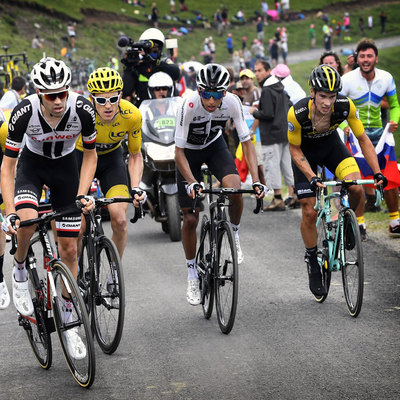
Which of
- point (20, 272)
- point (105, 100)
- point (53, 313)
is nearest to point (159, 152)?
point (105, 100)

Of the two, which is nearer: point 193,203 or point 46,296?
point 46,296

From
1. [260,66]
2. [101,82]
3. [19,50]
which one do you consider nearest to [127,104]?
[101,82]

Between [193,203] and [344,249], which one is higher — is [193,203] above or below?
above

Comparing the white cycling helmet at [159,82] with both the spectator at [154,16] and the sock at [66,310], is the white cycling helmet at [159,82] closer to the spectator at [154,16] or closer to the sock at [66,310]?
the sock at [66,310]

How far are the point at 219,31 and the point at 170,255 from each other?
61.1m

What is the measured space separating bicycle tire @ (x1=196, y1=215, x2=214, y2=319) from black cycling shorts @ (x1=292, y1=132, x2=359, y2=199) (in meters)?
1.02

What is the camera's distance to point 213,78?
24.2 ft

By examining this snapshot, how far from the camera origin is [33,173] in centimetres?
704

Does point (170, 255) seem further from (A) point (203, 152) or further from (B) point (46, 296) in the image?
(B) point (46, 296)

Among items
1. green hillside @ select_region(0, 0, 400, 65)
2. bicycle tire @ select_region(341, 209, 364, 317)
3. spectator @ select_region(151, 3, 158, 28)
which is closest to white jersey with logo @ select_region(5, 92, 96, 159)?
bicycle tire @ select_region(341, 209, 364, 317)

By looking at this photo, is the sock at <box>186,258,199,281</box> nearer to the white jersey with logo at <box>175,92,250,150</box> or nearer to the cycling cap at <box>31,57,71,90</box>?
the white jersey with logo at <box>175,92,250,150</box>

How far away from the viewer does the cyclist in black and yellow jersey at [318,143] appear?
7.66m

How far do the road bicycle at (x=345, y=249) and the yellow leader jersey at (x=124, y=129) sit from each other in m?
1.76

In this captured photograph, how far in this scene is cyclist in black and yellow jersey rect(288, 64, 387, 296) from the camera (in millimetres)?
7664
